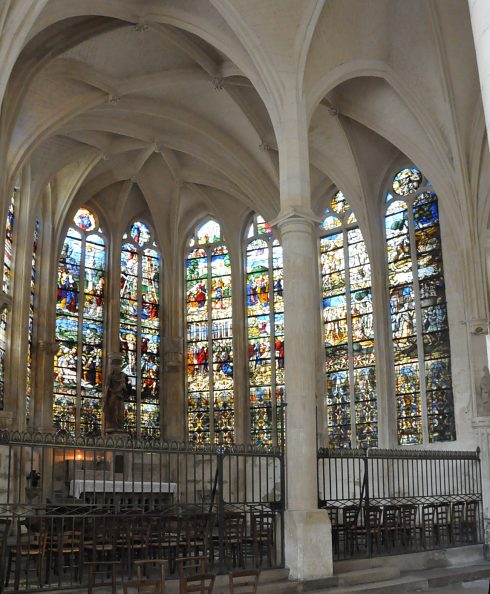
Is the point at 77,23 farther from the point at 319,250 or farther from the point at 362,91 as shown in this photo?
the point at 319,250

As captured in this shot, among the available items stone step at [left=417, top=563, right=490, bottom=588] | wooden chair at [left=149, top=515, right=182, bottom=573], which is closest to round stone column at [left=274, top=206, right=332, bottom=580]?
stone step at [left=417, top=563, right=490, bottom=588]

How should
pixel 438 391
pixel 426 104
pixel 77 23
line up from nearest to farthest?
pixel 77 23 < pixel 426 104 < pixel 438 391

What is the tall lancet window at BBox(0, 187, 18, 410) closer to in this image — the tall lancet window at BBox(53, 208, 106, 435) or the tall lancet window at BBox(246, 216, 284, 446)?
the tall lancet window at BBox(53, 208, 106, 435)

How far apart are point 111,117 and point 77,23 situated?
4039 millimetres

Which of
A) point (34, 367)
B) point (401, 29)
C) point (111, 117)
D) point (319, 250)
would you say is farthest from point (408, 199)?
point (34, 367)

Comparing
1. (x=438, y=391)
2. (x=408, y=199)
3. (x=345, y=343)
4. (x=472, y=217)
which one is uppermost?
(x=408, y=199)

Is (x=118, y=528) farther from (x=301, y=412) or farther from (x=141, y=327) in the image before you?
(x=141, y=327)

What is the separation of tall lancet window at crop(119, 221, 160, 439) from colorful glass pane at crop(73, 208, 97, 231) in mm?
1136

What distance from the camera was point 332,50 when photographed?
1555 centimetres

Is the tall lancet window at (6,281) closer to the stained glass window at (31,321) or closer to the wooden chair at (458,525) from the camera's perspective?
the stained glass window at (31,321)

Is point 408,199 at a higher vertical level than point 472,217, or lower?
higher

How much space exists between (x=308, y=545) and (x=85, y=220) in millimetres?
14899

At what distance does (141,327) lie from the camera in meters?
24.6

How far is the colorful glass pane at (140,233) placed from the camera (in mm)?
25391
